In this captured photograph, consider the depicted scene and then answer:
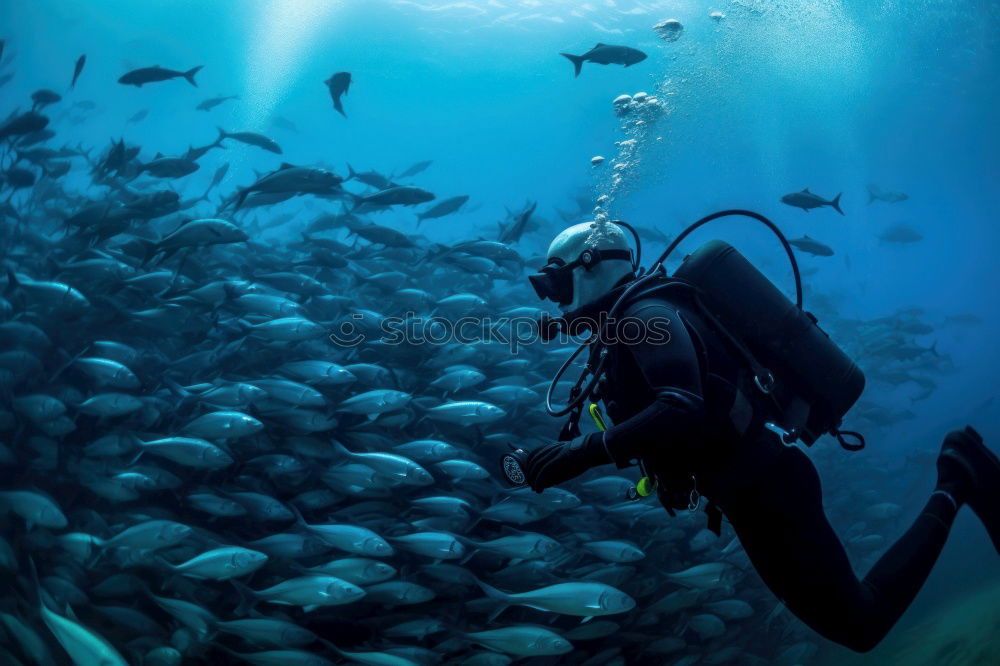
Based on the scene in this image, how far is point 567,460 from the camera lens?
6.62 feet

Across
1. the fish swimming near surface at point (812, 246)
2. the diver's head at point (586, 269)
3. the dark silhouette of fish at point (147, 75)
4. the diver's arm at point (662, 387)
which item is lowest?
the fish swimming near surface at point (812, 246)

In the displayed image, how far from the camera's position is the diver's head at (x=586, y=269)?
2.39 metres

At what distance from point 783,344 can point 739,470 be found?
0.53 meters

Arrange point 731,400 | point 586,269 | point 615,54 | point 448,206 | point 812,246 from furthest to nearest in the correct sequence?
point 812,246, point 448,206, point 615,54, point 586,269, point 731,400

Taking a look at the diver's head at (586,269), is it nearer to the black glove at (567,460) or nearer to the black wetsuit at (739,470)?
the black wetsuit at (739,470)

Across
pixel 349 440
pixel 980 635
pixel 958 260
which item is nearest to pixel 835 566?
pixel 349 440

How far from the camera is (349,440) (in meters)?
5.34

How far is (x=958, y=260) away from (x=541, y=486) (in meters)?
70.2

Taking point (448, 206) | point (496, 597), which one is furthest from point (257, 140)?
point (496, 597)

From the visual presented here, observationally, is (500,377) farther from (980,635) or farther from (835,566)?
(980,635)

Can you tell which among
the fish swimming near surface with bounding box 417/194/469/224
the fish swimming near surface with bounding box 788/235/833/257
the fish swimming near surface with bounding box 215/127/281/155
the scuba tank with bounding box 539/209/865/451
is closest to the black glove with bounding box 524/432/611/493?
the scuba tank with bounding box 539/209/865/451

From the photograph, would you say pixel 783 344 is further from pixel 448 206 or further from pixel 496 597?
pixel 448 206

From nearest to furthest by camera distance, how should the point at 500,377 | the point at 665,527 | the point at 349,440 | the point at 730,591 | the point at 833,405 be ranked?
the point at 833,405 < the point at 349,440 < the point at 665,527 < the point at 730,591 < the point at 500,377

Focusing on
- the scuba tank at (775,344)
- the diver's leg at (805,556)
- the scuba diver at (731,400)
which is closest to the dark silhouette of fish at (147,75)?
the scuba diver at (731,400)
